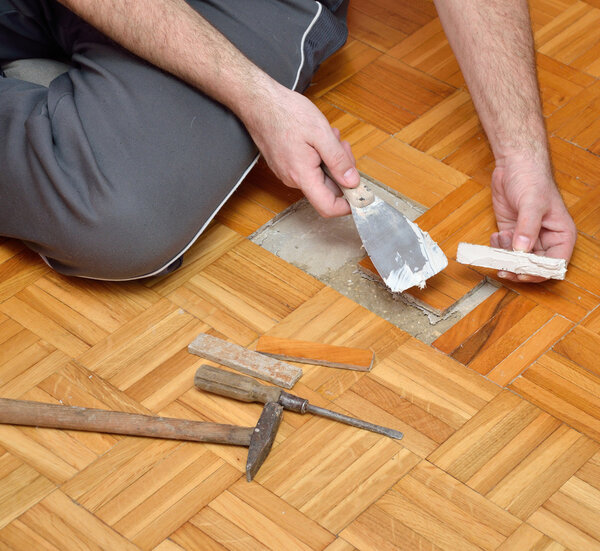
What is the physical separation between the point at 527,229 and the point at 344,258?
32cm

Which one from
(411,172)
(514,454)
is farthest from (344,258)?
(514,454)

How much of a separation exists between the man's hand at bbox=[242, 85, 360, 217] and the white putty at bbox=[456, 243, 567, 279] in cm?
21

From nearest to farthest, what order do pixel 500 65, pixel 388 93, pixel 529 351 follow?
pixel 529 351 < pixel 500 65 < pixel 388 93

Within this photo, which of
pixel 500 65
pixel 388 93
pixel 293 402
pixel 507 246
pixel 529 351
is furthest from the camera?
pixel 388 93

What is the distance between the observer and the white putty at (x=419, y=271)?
1.38m

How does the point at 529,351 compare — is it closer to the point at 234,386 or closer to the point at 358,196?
the point at 358,196

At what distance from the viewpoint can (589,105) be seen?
71.5 inches

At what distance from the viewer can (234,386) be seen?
49.2 inches

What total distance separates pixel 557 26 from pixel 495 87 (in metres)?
0.56

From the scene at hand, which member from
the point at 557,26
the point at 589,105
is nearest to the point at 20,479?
the point at 589,105

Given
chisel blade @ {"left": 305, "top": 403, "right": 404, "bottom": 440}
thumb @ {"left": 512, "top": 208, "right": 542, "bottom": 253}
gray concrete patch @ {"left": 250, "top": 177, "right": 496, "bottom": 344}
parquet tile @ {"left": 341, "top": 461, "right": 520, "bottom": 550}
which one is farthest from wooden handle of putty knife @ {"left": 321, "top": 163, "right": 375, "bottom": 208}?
parquet tile @ {"left": 341, "top": 461, "right": 520, "bottom": 550}

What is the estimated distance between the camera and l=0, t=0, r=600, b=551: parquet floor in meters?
1.12

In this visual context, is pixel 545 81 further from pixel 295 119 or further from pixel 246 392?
pixel 246 392

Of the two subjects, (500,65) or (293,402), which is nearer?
(293,402)
